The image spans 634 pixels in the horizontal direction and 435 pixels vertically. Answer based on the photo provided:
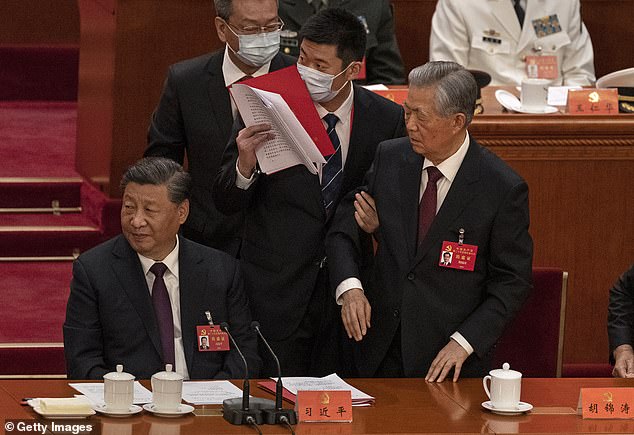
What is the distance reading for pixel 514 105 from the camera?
5.25 metres

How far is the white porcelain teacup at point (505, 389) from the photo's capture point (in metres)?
3.40

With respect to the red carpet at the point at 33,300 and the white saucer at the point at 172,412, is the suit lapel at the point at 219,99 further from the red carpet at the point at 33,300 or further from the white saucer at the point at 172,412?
the white saucer at the point at 172,412

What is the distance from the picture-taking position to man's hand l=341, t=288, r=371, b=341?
3740 mm

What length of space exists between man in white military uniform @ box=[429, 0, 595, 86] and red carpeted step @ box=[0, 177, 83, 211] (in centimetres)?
178

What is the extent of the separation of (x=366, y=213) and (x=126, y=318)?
0.75 meters

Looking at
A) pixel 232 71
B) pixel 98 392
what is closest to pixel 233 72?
pixel 232 71

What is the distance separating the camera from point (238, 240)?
431 cm

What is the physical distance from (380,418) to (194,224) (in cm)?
129

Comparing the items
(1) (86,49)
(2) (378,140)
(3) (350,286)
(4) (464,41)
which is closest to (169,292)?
(3) (350,286)

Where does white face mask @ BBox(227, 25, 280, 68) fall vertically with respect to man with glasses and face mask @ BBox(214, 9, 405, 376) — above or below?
above

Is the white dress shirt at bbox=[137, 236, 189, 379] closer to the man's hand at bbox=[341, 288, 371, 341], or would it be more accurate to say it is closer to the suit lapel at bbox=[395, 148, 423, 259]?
the man's hand at bbox=[341, 288, 371, 341]

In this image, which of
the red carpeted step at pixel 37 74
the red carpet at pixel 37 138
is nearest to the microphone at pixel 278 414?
the red carpet at pixel 37 138

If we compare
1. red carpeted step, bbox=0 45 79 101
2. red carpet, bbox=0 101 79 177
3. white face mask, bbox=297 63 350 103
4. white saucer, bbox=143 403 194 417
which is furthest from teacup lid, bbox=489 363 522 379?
red carpeted step, bbox=0 45 79 101

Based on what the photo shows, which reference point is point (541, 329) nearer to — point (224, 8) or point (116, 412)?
point (224, 8)
